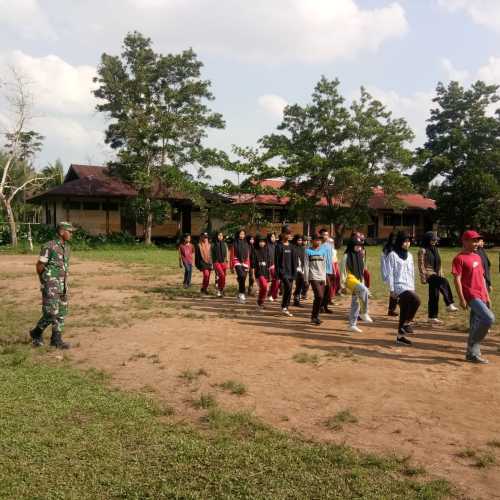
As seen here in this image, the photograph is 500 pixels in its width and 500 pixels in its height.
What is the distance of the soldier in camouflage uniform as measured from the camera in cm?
714

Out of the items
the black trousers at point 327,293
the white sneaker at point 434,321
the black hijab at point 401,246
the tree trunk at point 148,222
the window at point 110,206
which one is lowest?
the white sneaker at point 434,321

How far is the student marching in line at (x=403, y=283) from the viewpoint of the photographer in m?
7.61

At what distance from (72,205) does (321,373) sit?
28432mm

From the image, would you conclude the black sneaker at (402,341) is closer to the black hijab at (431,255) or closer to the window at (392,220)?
the black hijab at (431,255)

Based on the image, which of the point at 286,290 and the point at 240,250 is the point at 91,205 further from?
the point at 286,290

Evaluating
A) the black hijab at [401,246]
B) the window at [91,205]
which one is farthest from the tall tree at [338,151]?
the black hijab at [401,246]

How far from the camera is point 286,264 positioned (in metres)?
10.4

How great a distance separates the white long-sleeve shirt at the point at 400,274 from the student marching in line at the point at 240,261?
4610 mm

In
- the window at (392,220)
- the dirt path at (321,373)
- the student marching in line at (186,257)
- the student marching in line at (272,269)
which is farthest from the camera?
the window at (392,220)

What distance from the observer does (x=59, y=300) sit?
728 cm

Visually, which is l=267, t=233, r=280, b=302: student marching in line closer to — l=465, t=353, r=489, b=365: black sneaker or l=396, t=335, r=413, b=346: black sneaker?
l=396, t=335, r=413, b=346: black sneaker

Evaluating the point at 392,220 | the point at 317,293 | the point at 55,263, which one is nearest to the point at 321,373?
the point at 317,293

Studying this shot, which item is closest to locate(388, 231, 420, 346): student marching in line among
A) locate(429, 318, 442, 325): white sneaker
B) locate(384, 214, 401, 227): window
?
locate(429, 318, 442, 325): white sneaker

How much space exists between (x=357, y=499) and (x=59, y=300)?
5.21 m
